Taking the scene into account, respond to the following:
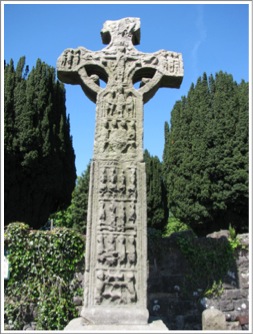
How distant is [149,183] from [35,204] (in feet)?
26.0

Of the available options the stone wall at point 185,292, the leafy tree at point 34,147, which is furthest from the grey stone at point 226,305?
the leafy tree at point 34,147

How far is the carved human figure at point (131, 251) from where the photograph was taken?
3.88 metres

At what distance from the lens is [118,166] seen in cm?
424

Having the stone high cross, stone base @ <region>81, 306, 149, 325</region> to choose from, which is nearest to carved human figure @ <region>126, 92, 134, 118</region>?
the stone high cross

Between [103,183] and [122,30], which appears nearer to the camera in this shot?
[103,183]

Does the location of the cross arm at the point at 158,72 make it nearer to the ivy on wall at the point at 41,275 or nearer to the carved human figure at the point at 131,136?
the carved human figure at the point at 131,136

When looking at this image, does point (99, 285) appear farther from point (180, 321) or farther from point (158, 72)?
point (180, 321)

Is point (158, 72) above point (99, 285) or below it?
above

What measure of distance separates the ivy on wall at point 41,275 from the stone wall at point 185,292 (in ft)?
5.99

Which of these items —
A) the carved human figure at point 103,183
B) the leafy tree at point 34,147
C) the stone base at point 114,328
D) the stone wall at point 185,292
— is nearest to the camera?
the stone base at point 114,328

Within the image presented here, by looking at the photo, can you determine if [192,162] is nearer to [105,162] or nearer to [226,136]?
[226,136]

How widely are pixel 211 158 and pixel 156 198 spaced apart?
4.89 metres

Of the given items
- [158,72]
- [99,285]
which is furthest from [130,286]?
[158,72]

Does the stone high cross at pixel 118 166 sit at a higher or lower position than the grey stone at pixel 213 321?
higher
